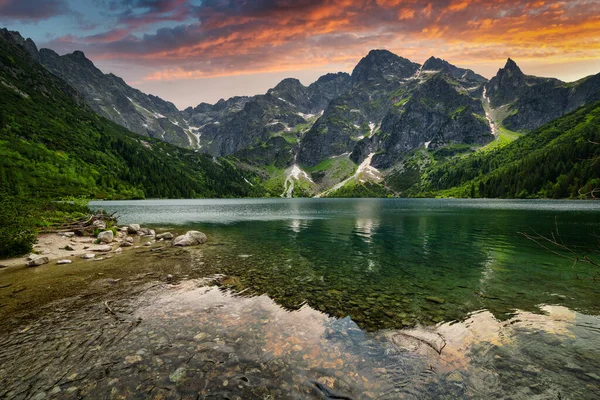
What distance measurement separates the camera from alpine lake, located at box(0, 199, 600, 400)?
9312 millimetres

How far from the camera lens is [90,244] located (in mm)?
33562

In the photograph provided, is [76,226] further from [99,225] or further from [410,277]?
[410,277]

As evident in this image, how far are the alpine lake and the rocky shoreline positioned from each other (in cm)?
248

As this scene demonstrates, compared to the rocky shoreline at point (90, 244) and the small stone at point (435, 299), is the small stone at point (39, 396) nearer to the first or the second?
the small stone at point (435, 299)

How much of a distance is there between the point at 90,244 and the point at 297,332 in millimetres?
32688

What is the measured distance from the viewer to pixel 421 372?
1018cm

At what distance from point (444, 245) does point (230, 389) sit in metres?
37.8

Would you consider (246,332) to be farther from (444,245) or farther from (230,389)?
(444,245)

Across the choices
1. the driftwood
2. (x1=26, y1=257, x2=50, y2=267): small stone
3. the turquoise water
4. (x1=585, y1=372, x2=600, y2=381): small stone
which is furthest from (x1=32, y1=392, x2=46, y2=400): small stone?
the driftwood

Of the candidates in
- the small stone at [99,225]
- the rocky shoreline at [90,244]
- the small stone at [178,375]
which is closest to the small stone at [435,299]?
the small stone at [178,375]

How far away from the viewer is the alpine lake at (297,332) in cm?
931

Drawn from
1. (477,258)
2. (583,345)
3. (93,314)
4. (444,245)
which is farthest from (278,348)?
(444,245)

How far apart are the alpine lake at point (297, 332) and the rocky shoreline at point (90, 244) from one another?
2.48 meters

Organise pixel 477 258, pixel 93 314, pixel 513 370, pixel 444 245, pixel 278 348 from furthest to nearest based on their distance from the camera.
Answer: pixel 444 245, pixel 477 258, pixel 93 314, pixel 278 348, pixel 513 370
